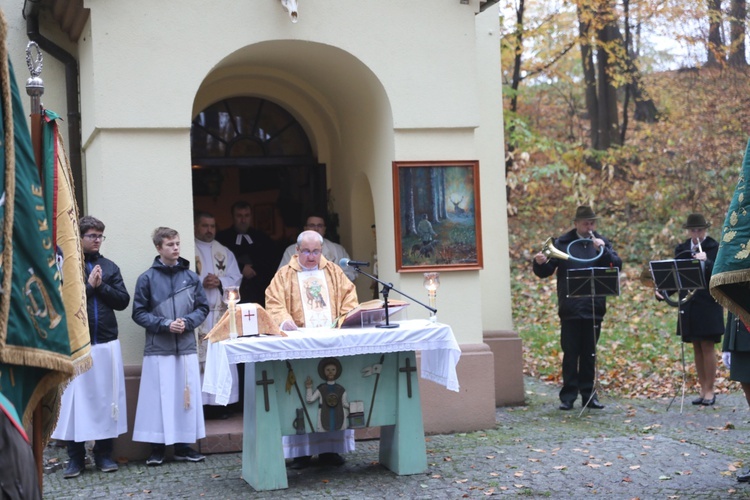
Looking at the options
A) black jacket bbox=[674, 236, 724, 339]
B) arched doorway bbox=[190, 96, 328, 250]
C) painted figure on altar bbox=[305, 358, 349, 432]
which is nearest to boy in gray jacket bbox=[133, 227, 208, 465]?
→ painted figure on altar bbox=[305, 358, 349, 432]

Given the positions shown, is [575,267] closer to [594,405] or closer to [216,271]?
[594,405]

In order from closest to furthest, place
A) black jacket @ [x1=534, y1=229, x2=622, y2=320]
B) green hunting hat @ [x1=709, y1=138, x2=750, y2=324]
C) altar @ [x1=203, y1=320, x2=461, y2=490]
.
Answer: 1. green hunting hat @ [x1=709, y1=138, x2=750, y2=324]
2. altar @ [x1=203, y1=320, x2=461, y2=490]
3. black jacket @ [x1=534, y1=229, x2=622, y2=320]

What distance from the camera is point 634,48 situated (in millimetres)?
27797

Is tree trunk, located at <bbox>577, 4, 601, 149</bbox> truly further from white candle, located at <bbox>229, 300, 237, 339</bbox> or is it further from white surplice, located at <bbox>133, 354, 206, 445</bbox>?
white candle, located at <bbox>229, 300, 237, 339</bbox>

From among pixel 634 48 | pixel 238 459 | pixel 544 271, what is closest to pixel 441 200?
pixel 544 271

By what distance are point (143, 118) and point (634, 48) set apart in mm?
21471

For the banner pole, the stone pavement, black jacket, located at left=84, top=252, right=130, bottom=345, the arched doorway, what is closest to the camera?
the banner pole

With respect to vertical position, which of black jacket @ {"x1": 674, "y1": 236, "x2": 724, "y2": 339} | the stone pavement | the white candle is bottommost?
the stone pavement

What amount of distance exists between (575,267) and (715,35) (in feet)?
39.5

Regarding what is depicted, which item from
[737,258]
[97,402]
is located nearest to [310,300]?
[97,402]

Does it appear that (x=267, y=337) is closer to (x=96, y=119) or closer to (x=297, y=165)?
(x=96, y=119)

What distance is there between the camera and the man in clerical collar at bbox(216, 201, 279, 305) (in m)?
11.1

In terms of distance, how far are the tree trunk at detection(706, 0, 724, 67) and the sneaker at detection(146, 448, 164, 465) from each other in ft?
50.7

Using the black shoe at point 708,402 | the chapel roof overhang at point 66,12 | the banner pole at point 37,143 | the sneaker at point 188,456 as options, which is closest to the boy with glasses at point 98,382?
the sneaker at point 188,456
